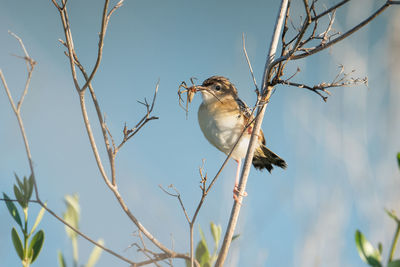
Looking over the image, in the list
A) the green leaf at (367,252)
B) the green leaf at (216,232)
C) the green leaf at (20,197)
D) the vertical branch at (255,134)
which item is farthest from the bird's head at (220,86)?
the green leaf at (367,252)

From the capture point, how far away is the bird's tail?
3.68 meters

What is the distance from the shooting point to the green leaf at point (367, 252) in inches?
30.6

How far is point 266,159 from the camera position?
3779 mm

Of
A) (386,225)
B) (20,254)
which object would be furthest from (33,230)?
(386,225)

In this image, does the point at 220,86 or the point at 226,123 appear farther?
the point at 220,86

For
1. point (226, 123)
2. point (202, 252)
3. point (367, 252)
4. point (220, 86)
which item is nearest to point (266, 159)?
point (226, 123)

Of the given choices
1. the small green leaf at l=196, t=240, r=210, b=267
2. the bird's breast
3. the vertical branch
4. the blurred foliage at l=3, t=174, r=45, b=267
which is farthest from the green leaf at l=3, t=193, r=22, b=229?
the bird's breast

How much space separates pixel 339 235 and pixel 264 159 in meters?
1.35

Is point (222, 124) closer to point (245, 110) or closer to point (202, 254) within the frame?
point (245, 110)

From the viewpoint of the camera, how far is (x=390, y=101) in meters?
2.70

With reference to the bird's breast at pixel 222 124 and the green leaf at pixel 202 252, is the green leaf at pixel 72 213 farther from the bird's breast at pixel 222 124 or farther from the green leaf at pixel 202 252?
the bird's breast at pixel 222 124

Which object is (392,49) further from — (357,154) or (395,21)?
(357,154)

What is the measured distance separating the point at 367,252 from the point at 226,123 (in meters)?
2.59

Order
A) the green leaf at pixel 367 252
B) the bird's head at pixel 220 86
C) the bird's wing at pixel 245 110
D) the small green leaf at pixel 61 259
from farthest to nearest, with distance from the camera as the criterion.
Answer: the bird's head at pixel 220 86 → the bird's wing at pixel 245 110 → the small green leaf at pixel 61 259 → the green leaf at pixel 367 252
